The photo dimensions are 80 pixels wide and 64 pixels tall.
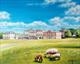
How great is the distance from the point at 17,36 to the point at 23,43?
10 cm

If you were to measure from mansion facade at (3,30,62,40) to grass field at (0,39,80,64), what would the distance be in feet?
0.15

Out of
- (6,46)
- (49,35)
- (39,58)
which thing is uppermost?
(49,35)

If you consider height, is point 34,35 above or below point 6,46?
above

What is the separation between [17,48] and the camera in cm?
235

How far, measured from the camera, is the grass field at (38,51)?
230 cm

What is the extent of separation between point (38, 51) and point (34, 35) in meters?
0.18

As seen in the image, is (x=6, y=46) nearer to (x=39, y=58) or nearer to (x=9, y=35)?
(x=9, y=35)

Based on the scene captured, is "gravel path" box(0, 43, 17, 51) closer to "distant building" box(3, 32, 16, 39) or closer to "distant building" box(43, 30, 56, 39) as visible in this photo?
"distant building" box(3, 32, 16, 39)

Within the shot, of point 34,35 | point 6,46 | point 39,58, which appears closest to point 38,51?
point 39,58

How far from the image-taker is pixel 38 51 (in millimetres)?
2320

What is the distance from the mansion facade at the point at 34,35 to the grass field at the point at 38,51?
0.15 feet

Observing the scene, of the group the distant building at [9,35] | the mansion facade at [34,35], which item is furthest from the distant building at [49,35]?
the distant building at [9,35]

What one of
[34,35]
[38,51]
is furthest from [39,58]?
[34,35]

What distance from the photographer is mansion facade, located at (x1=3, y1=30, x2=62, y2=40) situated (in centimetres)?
233
